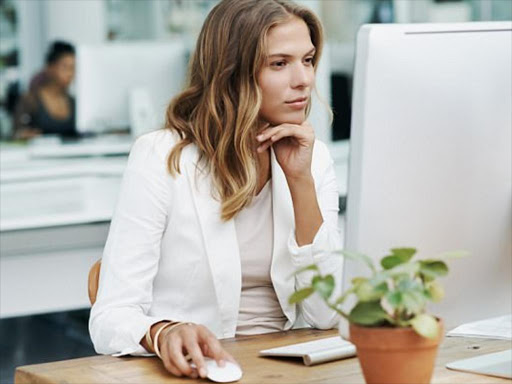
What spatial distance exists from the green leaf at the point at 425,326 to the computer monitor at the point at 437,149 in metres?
0.16

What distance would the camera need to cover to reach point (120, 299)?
5.82 ft

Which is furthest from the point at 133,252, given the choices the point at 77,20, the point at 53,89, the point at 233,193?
the point at 77,20

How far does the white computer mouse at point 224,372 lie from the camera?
1.47 meters

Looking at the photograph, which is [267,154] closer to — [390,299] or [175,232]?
[175,232]

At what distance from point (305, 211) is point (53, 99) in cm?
524

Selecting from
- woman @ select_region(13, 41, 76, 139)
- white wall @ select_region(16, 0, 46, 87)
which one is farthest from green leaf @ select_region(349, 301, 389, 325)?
white wall @ select_region(16, 0, 46, 87)

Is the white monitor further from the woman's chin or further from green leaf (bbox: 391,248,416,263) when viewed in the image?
green leaf (bbox: 391,248,416,263)

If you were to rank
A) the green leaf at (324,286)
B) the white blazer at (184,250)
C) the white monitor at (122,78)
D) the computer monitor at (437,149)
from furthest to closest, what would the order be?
1. the white monitor at (122,78)
2. the white blazer at (184,250)
3. the computer monitor at (437,149)
4. the green leaf at (324,286)

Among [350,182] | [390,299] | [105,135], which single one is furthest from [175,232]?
[105,135]

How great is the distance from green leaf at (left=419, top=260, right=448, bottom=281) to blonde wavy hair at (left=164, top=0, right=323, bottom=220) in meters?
0.68

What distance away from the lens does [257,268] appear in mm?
1949

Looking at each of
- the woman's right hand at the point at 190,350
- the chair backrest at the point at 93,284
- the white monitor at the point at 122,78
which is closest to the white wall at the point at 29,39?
the white monitor at the point at 122,78

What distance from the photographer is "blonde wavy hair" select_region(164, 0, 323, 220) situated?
1888mm

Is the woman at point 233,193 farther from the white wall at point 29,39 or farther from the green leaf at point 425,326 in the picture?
the white wall at point 29,39
